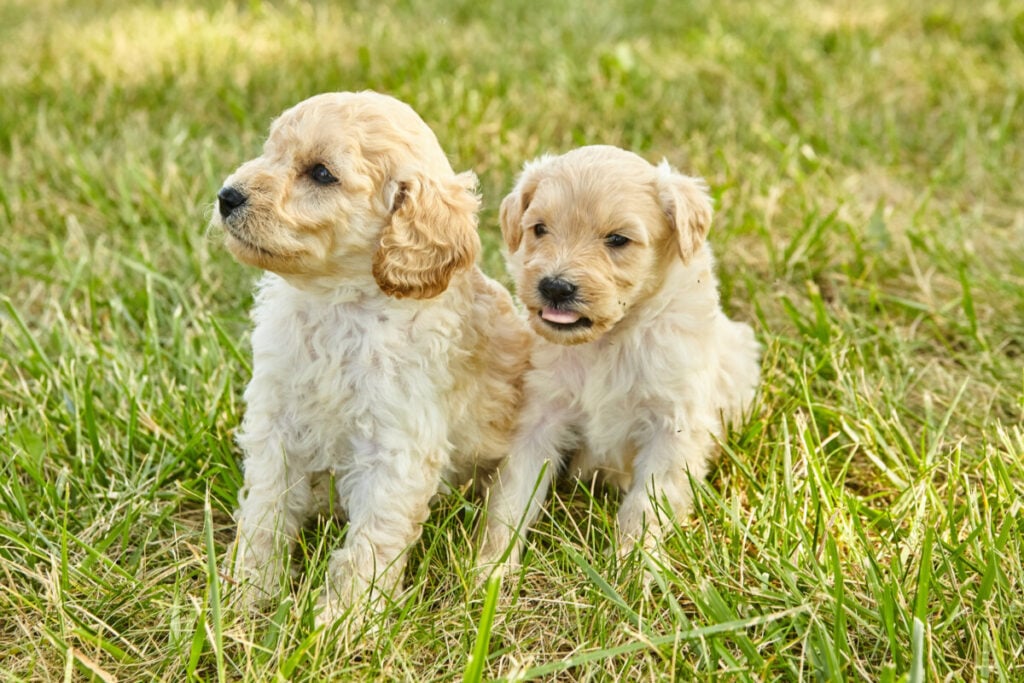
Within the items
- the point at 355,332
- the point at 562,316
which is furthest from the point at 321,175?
the point at 562,316

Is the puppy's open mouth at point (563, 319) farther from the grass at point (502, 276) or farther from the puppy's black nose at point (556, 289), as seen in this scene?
the grass at point (502, 276)

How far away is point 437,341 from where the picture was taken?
3322 millimetres

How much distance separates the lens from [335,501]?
3.66 metres

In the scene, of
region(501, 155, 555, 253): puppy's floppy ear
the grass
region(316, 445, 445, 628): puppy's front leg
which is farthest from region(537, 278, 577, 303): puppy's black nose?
the grass

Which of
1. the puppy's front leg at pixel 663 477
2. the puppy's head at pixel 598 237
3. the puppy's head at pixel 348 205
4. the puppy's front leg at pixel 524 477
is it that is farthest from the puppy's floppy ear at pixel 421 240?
the puppy's front leg at pixel 663 477

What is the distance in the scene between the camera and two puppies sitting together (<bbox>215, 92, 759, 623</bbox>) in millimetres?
3178

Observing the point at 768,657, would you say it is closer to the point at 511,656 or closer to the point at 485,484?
the point at 511,656

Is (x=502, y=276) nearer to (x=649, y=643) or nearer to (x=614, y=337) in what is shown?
(x=614, y=337)

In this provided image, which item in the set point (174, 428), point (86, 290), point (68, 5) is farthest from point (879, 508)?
point (68, 5)

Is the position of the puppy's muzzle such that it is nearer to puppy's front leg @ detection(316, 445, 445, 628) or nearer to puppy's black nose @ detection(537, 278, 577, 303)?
puppy's black nose @ detection(537, 278, 577, 303)

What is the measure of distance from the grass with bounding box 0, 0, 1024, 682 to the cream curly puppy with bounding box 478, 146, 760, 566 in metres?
0.19

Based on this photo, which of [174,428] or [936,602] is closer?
[936,602]

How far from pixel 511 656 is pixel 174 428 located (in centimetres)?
174

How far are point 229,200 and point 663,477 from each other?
1719 millimetres
